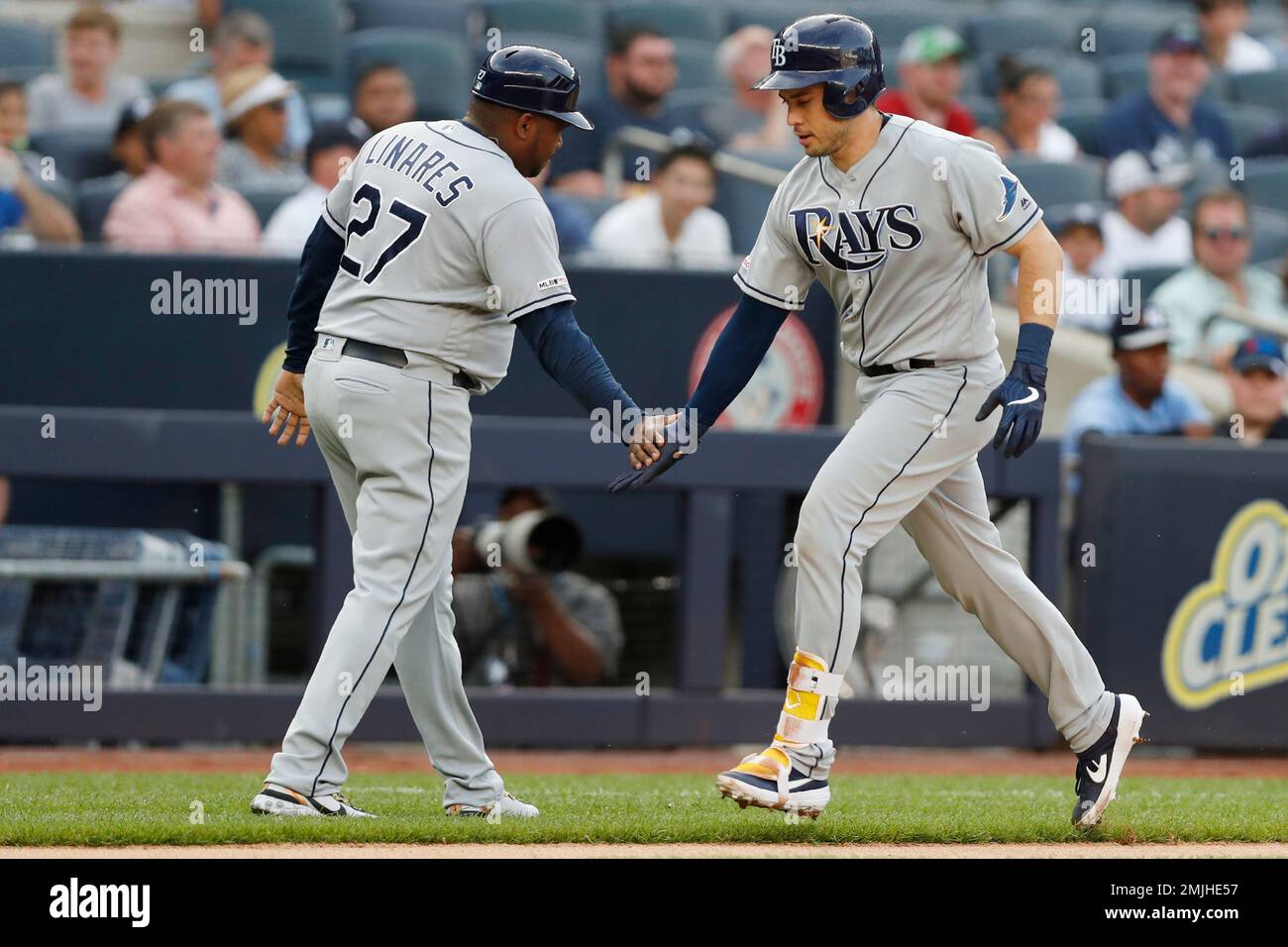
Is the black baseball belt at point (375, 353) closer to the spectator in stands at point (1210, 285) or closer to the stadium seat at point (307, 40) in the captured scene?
the spectator in stands at point (1210, 285)

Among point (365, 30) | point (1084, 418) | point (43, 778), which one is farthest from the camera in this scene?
point (365, 30)

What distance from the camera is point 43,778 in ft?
19.5

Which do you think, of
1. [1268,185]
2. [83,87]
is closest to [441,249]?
[83,87]

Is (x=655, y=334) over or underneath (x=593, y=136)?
underneath

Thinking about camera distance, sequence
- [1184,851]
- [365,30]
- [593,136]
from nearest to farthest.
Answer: [1184,851] < [593,136] < [365,30]

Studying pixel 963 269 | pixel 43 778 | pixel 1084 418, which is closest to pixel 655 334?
pixel 1084 418

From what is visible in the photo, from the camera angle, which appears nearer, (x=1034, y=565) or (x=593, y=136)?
(x=1034, y=565)

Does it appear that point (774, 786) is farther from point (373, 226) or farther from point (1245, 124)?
point (1245, 124)

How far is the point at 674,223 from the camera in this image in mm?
8578

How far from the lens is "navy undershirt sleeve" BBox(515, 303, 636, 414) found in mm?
4320

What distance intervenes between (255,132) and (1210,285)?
4.53m

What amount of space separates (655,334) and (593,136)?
6.08 ft

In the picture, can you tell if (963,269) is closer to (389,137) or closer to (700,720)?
(389,137)

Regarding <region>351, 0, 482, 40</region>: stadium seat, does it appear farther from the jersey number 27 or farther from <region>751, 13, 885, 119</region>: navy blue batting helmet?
<region>751, 13, 885, 119</region>: navy blue batting helmet
